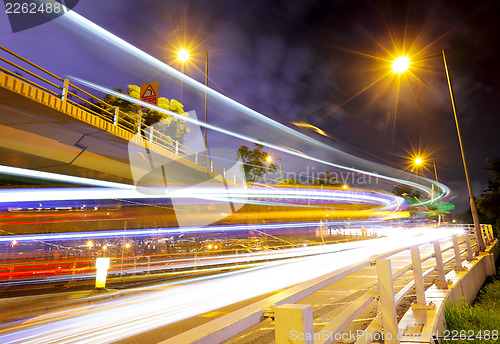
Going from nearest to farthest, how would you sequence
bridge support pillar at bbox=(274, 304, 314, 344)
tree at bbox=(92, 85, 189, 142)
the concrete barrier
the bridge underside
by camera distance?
bridge support pillar at bbox=(274, 304, 314, 344)
the concrete barrier
the bridge underside
tree at bbox=(92, 85, 189, 142)

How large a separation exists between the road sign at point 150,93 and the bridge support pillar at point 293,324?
1824 centimetres

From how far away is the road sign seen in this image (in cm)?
1880

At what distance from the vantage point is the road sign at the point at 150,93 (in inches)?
740

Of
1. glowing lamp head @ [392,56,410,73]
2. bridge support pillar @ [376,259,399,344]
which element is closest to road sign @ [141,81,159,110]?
glowing lamp head @ [392,56,410,73]

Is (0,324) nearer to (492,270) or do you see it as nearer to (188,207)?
(492,270)

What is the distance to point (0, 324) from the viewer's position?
7.88 metres

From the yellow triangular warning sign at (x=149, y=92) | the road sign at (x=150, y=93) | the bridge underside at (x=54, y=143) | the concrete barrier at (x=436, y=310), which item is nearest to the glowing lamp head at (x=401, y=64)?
the concrete barrier at (x=436, y=310)

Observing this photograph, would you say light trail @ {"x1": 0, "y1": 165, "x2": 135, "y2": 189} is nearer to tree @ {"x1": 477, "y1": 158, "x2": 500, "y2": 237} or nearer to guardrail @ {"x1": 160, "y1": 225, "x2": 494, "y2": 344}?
guardrail @ {"x1": 160, "y1": 225, "x2": 494, "y2": 344}

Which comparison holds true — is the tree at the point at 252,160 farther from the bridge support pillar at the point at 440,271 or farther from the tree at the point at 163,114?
the bridge support pillar at the point at 440,271

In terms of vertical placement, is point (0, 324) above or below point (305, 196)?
below

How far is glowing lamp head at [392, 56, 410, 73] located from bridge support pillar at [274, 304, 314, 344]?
60.8ft

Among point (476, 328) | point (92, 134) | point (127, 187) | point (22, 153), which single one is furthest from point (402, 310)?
point (127, 187)

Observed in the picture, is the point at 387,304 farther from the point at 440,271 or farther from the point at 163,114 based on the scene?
the point at 163,114

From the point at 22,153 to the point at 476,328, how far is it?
56.5 ft
